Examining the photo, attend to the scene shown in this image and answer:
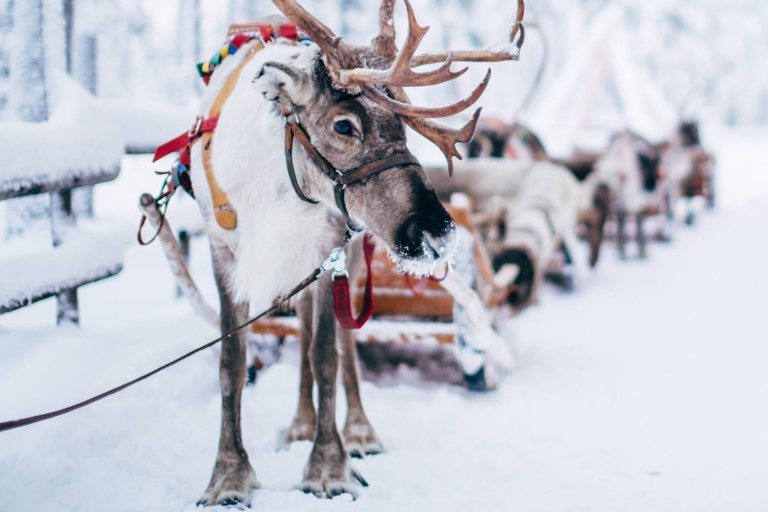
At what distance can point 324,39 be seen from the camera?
235 cm

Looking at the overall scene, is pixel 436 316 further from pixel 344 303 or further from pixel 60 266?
pixel 60 266

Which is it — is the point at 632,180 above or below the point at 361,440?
above

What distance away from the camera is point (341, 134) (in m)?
2.37

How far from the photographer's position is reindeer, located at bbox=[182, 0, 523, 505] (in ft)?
7.50

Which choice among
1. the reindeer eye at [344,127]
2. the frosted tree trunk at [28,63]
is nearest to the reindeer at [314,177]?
the reindeer eye at [344,127]

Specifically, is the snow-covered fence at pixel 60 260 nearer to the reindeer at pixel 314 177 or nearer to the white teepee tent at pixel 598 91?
the reindeer at pixel 314 177

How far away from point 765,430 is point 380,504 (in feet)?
7.06

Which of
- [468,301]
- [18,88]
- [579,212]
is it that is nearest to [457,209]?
[468,301]

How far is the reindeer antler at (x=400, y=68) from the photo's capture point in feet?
7.37

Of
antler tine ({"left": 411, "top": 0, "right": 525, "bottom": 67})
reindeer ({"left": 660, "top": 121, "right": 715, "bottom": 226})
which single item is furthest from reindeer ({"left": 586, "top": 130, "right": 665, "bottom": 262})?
antler tine ({"left": 411, "top": 0, "right": 525, "bottom": 67})

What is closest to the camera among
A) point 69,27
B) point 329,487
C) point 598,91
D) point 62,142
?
point 329,487

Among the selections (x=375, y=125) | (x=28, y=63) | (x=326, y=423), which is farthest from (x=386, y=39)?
(x=28, y=63)

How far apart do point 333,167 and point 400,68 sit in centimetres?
42

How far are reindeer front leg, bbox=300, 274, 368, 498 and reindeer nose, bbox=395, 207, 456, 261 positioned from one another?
0.72m
